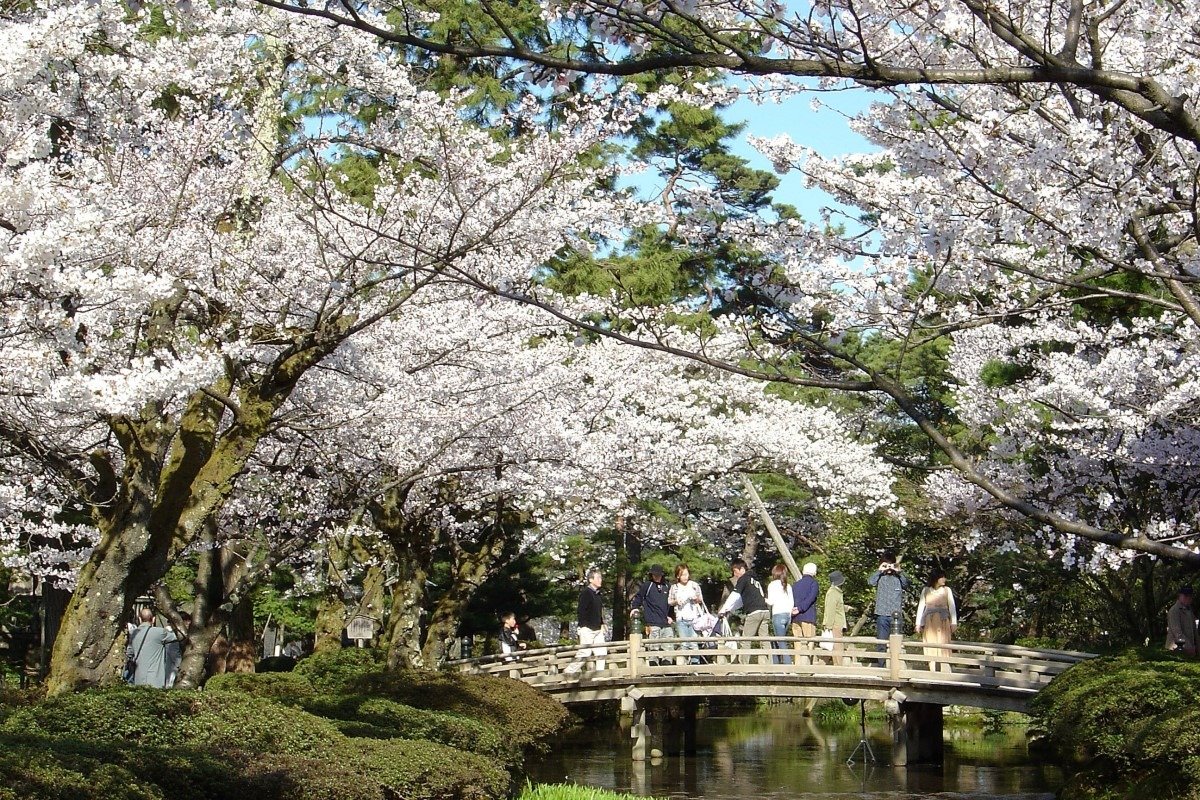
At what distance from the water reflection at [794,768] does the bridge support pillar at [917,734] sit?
284mm

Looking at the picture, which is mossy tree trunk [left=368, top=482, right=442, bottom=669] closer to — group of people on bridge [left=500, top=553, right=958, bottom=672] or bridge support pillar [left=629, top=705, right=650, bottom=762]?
group of people on bridge [left=500, top=553, right=958, bottom=672]

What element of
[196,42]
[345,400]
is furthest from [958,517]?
[196,42]

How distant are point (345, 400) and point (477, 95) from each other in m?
15.6

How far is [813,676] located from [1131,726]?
7.78 m

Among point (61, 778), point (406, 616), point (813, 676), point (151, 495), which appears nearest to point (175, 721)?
point (151, 495)

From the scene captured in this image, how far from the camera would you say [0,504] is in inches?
528

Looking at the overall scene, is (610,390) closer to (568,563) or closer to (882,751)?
(882,751)

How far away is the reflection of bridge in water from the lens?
1694 cm

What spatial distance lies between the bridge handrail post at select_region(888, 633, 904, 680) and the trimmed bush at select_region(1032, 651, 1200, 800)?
13.6 ft

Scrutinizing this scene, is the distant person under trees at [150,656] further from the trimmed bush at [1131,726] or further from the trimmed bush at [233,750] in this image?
the trimmed bush at [1131,726]

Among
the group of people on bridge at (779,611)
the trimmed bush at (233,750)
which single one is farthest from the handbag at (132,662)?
the group of people on bridge at (779,611)

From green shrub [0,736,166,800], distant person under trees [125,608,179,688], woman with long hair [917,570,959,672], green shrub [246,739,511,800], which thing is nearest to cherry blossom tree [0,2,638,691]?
distant person under trees [125,608,179,688]

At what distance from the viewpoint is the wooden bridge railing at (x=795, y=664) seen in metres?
16.8

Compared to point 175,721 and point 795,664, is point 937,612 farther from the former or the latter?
point 175,721
